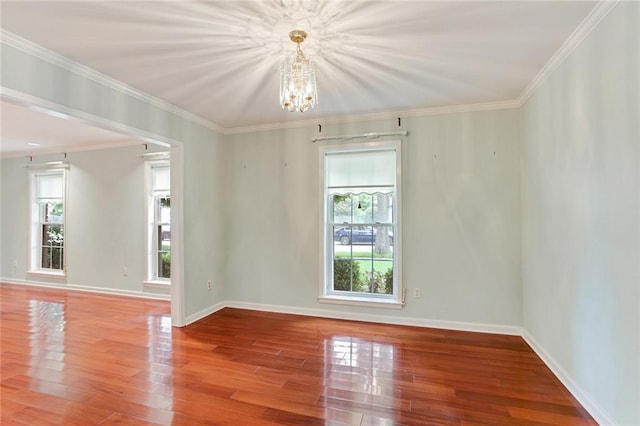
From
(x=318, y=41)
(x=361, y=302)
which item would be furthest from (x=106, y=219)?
(x=318, y=41)

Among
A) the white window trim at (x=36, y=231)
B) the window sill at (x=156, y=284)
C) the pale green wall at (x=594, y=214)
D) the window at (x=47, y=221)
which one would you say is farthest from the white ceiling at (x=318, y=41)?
the window at (x=47, y=221)

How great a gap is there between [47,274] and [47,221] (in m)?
1.08

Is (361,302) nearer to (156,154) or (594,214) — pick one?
(594,214)

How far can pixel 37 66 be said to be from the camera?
244cm

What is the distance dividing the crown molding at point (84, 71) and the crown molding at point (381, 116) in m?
0.88

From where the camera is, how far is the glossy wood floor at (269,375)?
2174 millimetres

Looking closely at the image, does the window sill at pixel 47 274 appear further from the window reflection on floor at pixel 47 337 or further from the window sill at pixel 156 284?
the window sill at pixel 156 284

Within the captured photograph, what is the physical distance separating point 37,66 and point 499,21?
11.3 ft

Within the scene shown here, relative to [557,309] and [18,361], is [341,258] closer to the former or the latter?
[557,309]

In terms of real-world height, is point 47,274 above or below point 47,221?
below

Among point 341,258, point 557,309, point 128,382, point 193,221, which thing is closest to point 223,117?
point 193,221

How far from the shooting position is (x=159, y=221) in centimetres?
543

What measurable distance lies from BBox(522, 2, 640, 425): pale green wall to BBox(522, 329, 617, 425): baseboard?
0.04 metres

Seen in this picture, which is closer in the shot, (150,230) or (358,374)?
(358,374)
